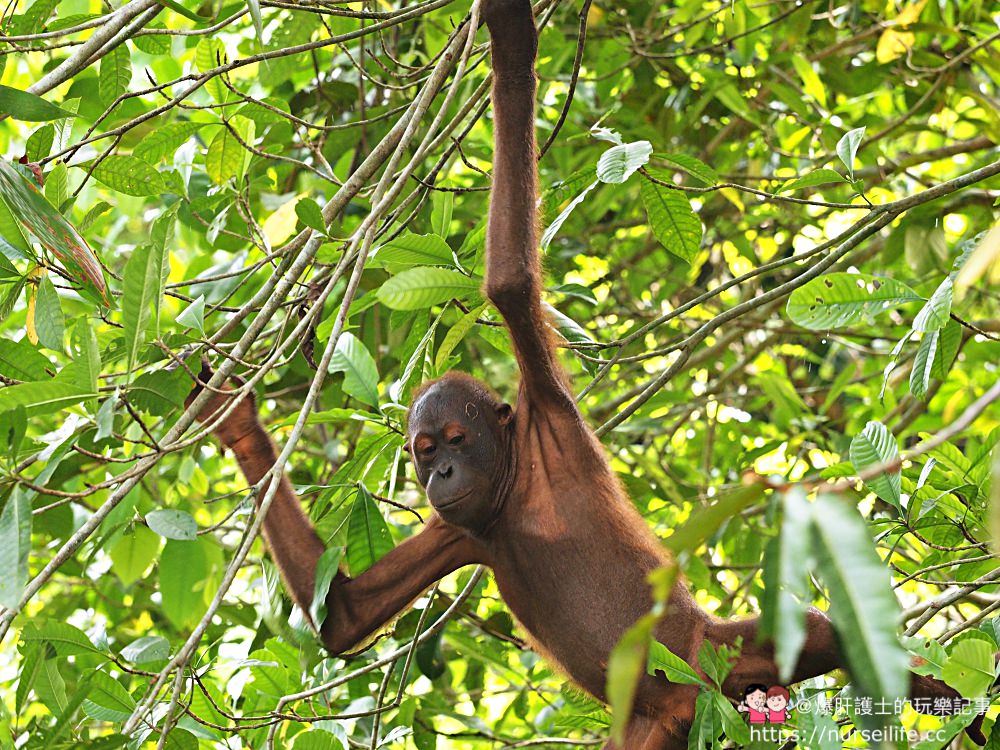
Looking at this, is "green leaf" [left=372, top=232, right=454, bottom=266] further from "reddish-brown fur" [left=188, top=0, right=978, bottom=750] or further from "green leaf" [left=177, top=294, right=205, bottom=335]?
"green leaf" [left=177, top=294, right=205, bottom=335]

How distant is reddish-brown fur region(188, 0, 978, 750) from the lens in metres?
3.12

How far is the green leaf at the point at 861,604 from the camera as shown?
1.05 meters

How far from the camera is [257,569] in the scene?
595 cm

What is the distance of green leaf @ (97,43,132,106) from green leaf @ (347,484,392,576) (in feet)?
5.24

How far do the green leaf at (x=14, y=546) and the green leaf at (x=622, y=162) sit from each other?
1.62m

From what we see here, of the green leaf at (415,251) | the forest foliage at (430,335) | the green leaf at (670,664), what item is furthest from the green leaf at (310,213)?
the green leaf at (670,664)

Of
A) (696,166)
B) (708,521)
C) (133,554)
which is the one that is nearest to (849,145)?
(696,166)

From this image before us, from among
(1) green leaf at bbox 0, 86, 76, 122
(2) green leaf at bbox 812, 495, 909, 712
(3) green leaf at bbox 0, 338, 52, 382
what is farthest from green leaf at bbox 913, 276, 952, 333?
(3) green leaf at bbox 0, 338, 52, 382

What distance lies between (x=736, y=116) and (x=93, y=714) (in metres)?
4.49

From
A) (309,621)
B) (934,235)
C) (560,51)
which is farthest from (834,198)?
(309,621)

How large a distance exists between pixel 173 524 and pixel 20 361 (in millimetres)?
618

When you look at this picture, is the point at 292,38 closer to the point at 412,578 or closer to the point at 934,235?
the point at 412,578

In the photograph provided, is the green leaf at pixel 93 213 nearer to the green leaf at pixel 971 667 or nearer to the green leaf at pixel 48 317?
the green leaf at pixel 48 317

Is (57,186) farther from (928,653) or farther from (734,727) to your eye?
(928,653)
